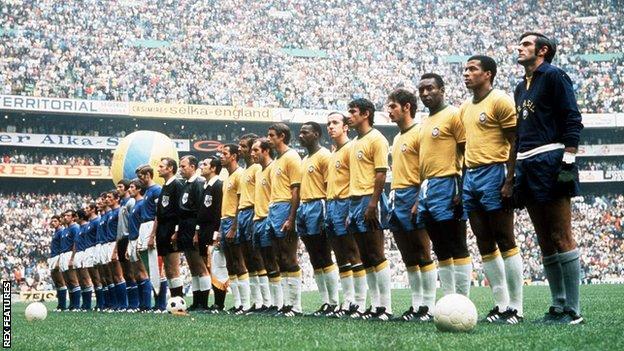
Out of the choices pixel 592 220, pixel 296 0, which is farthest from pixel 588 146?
pixel 296 0

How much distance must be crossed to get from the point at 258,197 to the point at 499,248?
4547 millimetres

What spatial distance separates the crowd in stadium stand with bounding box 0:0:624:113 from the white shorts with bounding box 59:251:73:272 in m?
25.1

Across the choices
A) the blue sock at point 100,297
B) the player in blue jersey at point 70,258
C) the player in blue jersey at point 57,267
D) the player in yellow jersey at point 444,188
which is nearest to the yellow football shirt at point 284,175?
the player in yellow jersey at point 444,188

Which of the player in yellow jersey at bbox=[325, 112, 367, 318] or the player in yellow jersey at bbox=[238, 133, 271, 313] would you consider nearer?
the player in yellow jersey at bbox=[325, 112, 367, 318]

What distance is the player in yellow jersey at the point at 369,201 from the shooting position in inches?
331

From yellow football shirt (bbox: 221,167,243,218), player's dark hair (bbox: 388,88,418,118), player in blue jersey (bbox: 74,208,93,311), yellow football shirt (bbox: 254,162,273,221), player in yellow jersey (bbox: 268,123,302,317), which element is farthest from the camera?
player in blue jersey (bbox: 74,208,93,311)

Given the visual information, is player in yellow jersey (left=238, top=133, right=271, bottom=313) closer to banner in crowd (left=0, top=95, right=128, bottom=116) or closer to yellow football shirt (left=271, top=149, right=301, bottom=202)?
yellow football shirt (left=271, top=149, right=301, bottom=202)

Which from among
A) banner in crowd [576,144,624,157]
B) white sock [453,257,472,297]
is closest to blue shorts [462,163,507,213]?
white sock [453,257,472,297]

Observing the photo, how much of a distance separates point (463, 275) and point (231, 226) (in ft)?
15.7

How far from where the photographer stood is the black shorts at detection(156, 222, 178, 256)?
11844 mm

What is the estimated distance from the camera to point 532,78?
690cm

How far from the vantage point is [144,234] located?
12773mm

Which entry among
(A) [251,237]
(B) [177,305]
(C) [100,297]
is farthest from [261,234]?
(C) [100,297]

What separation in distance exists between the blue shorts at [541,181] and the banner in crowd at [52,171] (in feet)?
122
